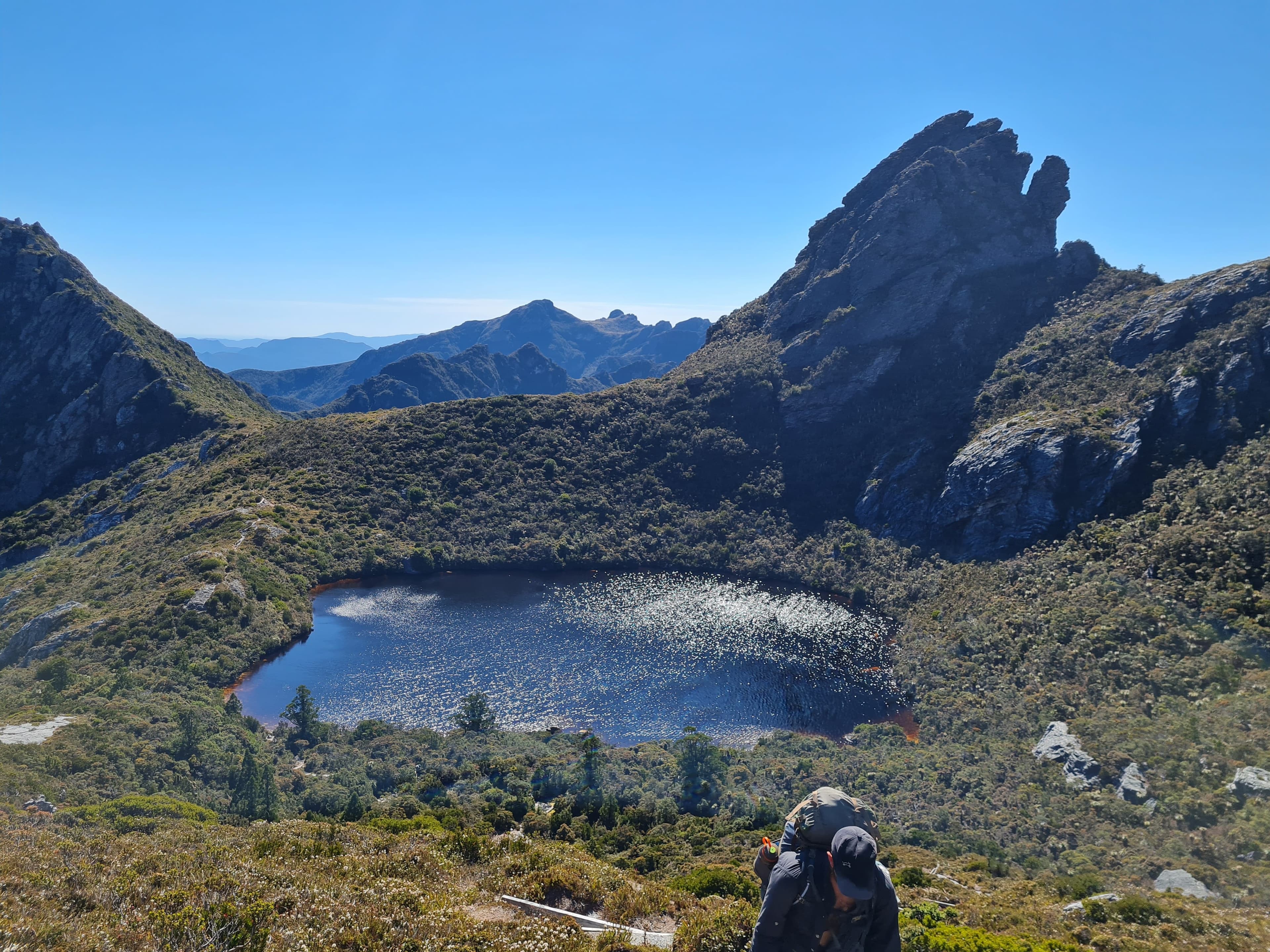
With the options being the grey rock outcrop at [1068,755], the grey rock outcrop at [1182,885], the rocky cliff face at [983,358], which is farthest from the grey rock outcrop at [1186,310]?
the grey rock outcrop at [1182,885]

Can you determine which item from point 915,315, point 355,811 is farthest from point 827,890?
point 915,315

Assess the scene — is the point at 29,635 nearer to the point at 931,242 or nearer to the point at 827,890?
the point at 827,890

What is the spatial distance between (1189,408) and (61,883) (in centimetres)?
7944

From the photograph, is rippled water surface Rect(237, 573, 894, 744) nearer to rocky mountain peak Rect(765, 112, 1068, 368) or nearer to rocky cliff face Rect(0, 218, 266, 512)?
rocky mountain peak Rect(765, 112, 1068, 368)

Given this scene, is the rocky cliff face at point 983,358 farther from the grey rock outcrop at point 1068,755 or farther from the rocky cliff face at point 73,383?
the rocky cliff face at point 73,383

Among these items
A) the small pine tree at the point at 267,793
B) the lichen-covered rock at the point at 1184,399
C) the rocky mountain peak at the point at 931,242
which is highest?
the rocky mountain peak at the point at 931,242

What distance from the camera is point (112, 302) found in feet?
384

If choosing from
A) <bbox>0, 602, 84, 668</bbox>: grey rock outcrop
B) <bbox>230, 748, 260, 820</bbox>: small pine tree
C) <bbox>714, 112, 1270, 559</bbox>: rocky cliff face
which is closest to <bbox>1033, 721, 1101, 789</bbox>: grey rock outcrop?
<bbox>714, 112, 1270, 559</bbox>: rocky cliff face

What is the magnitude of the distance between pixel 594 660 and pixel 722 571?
3074 cm

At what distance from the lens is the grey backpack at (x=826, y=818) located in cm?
591

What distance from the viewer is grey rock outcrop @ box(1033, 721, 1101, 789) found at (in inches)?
1254

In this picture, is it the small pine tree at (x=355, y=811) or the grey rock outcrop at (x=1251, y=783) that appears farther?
the small pine tree at (x=355, y=811)

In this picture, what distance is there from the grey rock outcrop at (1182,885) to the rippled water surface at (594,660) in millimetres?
26275

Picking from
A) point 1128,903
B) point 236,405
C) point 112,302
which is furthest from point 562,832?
point 112,302
